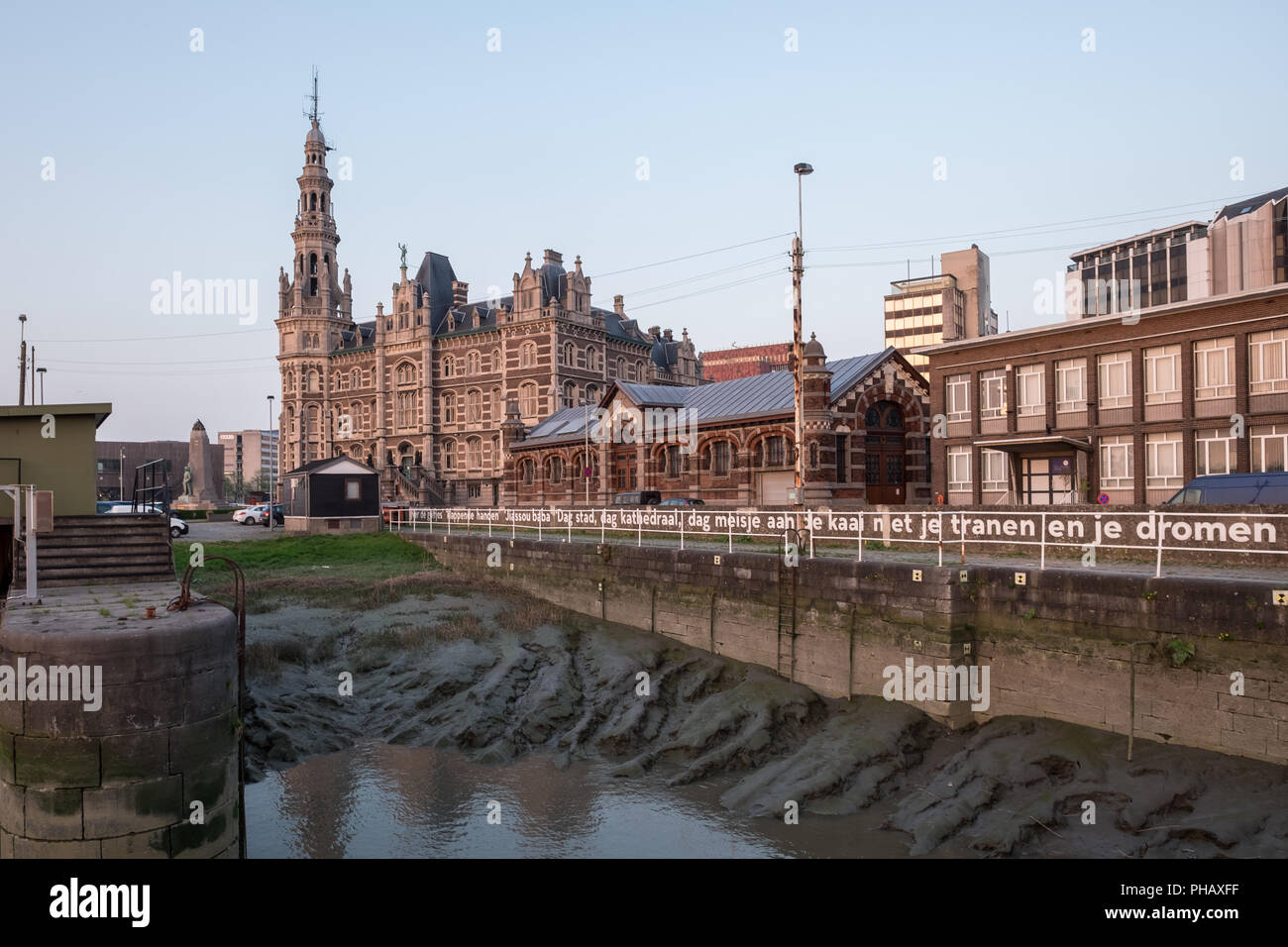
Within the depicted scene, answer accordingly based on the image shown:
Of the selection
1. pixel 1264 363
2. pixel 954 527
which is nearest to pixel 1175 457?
pixel 1264 363

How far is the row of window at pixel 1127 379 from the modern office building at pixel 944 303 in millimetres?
81403

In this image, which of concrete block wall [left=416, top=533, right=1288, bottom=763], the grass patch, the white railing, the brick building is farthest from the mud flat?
the brick building

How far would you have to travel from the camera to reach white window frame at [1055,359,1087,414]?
3472 cm

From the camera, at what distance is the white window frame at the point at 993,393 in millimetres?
37656

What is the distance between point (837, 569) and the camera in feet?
60.6

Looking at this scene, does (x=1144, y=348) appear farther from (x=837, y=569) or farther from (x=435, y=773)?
(x=435, y=773)

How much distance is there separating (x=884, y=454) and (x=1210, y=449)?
1518 centimetres

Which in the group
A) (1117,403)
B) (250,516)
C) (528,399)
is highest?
(528,399)

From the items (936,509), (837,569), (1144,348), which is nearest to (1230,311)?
(1144,348)

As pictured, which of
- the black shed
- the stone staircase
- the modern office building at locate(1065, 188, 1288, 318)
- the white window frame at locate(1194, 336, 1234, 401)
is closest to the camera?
the stone staircase

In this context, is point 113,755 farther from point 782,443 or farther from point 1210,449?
point 782,443

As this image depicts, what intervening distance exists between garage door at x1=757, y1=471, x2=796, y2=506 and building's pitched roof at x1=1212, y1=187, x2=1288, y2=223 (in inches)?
3017

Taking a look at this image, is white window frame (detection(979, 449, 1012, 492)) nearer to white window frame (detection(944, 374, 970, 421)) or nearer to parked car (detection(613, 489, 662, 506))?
white window frame (detection(944, 374, 970, 421))

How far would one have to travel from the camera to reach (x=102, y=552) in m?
18.1
